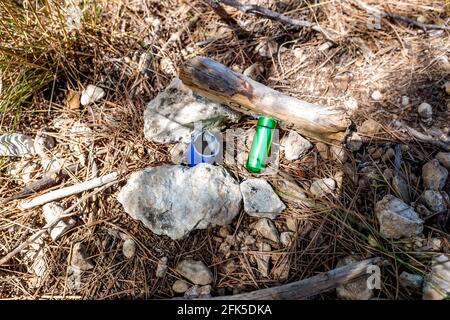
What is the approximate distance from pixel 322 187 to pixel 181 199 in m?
0.65

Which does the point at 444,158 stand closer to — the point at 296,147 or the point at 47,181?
the point at 296,147

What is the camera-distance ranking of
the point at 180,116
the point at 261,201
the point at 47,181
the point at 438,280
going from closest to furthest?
the point at 438,280
the point at 261,201
the point at 47,181
the point at 180,116

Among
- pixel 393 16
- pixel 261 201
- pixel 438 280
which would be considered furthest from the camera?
pixel 393 16

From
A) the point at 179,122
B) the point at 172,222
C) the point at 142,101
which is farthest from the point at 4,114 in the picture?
the point at 172,222

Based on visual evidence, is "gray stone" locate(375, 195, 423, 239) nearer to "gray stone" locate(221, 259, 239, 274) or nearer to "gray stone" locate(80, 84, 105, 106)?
"gray stone" locate(221, 259, 239, 274)

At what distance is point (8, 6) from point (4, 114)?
20.7 inches

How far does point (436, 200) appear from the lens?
1.55m

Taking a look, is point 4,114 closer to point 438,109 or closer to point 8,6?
point 8,6

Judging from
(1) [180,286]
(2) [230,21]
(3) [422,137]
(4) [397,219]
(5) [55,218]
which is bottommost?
(1) [180,286]

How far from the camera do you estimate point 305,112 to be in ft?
5.50

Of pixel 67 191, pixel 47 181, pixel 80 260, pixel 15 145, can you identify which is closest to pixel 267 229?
pixel 80 260

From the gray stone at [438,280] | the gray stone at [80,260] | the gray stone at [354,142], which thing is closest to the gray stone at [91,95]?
the gray stone at [80,260]

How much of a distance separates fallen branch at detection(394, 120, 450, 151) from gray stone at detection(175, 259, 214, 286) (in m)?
1.13

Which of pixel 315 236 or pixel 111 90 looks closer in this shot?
pixel 315 236
